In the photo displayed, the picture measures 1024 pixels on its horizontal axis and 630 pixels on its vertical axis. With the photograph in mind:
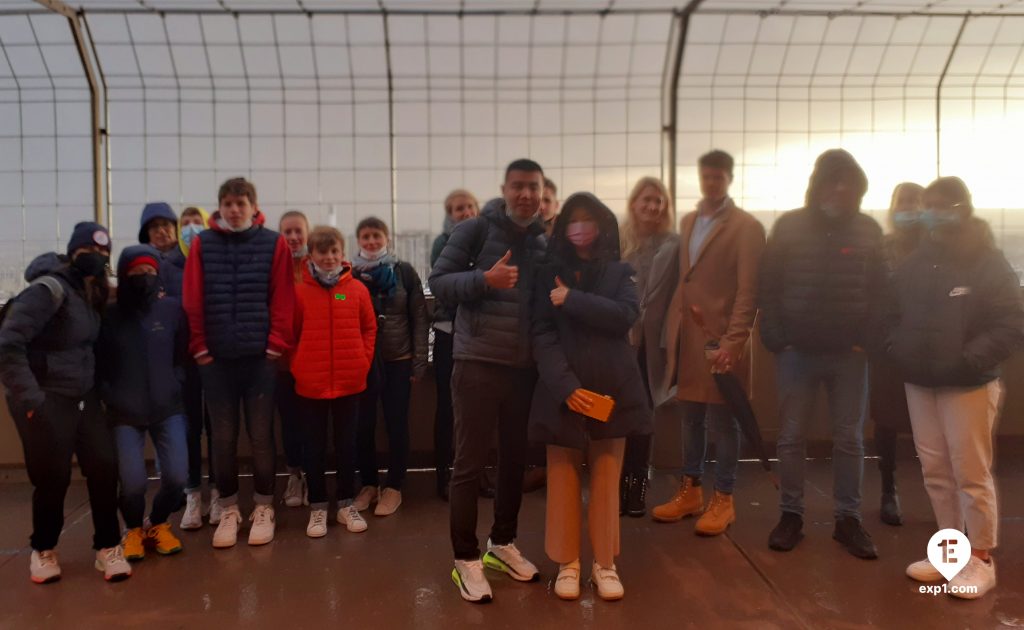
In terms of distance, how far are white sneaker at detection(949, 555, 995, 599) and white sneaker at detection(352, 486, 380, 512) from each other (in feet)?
9.83

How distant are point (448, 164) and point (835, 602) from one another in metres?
3.21

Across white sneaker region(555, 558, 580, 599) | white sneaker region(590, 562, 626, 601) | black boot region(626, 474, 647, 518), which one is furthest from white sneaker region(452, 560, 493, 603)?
black boot region(626, 474, 647, 518)

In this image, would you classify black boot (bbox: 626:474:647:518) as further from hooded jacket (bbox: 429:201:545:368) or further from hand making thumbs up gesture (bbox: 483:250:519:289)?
hand making thumbs up gesture (bbox: 483:250:519:289)

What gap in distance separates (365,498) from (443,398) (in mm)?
751

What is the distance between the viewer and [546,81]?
15.1 ft

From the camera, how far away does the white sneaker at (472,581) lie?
10.0 feet

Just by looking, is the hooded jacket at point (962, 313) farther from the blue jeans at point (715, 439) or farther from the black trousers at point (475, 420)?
the black trousers at point (475, 420)

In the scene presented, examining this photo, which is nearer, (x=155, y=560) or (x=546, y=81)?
(x=155, y=560)

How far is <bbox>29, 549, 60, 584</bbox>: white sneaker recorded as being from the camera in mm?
3293

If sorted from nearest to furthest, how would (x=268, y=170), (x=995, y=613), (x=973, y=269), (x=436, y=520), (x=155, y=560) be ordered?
(x=995, y=613) < (x=973, y=269) < (x=155, y=560) < (x=436, y=520) < (x=268, y=170)

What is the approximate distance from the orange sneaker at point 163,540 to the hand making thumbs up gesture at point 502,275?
2148 mm

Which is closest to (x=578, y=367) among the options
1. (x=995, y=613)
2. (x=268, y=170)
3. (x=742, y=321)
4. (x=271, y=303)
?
(x=742, y=321)

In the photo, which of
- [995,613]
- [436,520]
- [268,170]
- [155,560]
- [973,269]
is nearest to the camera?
[995,613]

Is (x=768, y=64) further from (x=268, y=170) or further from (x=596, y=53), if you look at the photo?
(x=268, y=170)
